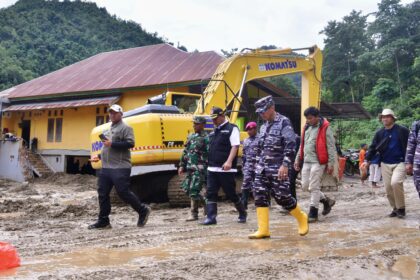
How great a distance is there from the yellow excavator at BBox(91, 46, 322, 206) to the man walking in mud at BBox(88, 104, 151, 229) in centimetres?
233

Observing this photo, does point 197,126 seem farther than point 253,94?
No

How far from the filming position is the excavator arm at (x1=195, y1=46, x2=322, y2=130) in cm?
1034

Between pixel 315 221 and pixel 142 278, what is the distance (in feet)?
12.2

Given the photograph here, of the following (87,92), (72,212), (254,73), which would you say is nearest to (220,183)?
(72,212)

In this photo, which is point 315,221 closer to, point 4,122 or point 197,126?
point 197,126

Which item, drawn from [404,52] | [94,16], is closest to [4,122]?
[404,52]

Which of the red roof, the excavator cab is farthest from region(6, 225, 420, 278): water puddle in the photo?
the red roof

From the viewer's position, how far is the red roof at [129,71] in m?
18.6

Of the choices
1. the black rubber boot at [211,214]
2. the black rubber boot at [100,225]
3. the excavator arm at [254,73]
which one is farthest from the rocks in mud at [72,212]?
the black rubber boot at [211,214]

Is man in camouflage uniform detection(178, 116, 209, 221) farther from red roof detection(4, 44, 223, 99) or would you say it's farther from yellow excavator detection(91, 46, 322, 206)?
red roof detection(4, 44, 223, 99)

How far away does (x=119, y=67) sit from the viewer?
2278 cm

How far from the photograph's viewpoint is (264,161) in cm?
545

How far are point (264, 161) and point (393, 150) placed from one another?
2.82 meters

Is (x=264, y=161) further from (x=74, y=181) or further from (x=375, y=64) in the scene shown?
(x=375, y=64)
